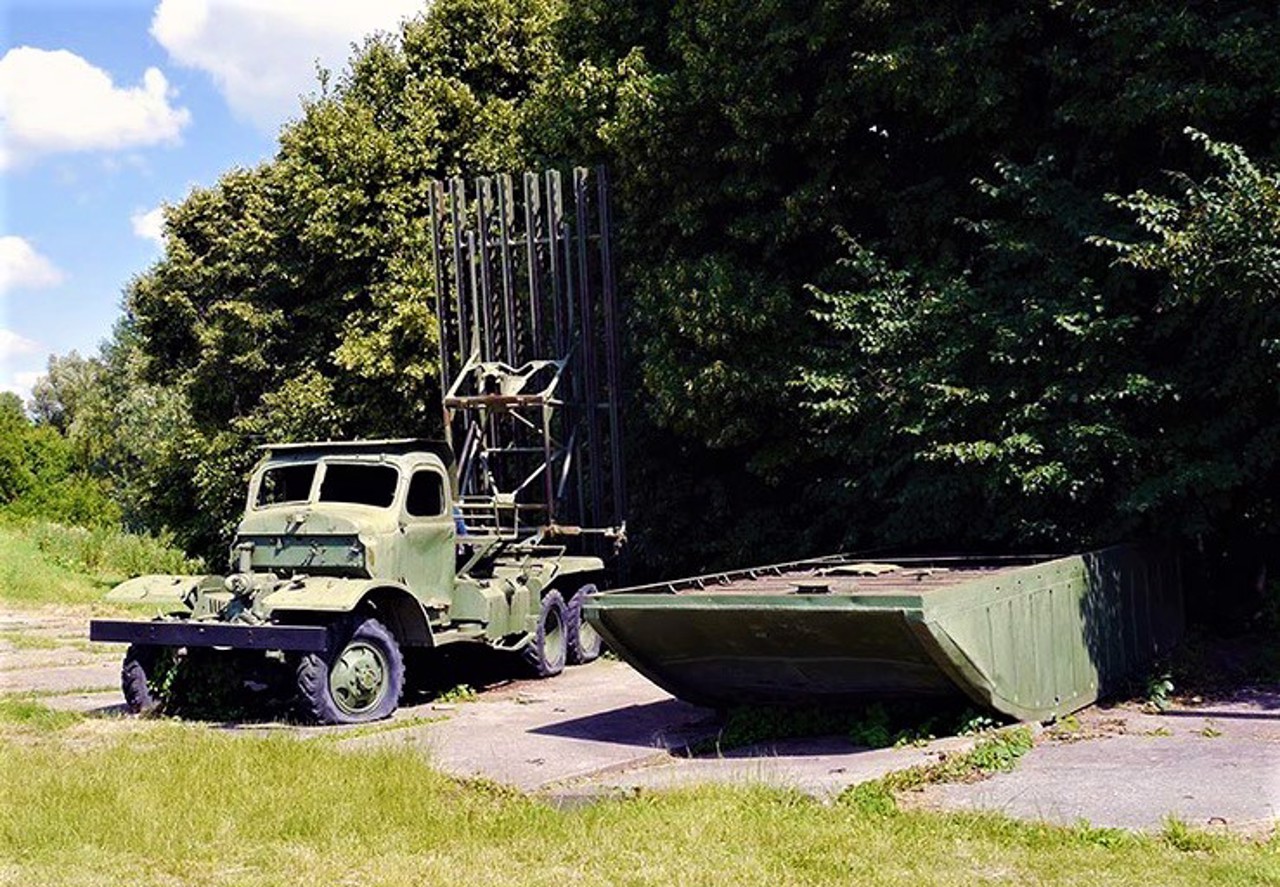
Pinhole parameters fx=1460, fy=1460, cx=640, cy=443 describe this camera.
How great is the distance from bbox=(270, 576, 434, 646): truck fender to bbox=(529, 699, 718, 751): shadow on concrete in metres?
1.83

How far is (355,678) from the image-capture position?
12.3 metres

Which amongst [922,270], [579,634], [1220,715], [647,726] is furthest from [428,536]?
[1220,715]

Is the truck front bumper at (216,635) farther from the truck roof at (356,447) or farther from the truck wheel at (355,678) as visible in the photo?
the truck roof at (356,447)

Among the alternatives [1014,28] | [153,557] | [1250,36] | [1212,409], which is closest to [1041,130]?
[1014,28]

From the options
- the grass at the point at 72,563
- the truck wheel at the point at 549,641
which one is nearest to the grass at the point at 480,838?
the truck wheel at the point at 549,641

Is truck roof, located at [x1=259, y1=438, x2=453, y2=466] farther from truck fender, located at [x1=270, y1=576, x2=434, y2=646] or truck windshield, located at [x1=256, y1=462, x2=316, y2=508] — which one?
truck fender, located at [x1=270, y1=576, x2=434, y2=646]

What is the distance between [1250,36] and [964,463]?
14.8 feet

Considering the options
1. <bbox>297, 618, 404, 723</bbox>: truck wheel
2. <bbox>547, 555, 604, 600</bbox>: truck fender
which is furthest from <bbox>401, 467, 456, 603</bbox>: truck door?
<bbox>547, 555, 604, 600</bbox>: truck fender

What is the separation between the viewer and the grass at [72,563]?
2824 centimetres

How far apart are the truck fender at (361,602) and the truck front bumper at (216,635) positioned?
0.70 feet

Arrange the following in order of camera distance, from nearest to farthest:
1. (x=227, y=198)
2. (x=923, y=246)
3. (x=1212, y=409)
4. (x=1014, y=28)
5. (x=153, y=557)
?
1. (x=1212, y=409)
2. (x=1014, y=28)
3. (x=923, y=246)
4. (x=227, y=198)
5. (x=153, y=557)

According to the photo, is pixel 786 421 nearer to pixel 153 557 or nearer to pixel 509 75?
pixel 509 75

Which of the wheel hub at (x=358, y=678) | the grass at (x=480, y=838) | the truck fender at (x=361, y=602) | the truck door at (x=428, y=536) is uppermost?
the truck door at (x=428, y=536)

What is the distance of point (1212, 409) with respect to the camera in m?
13.0
